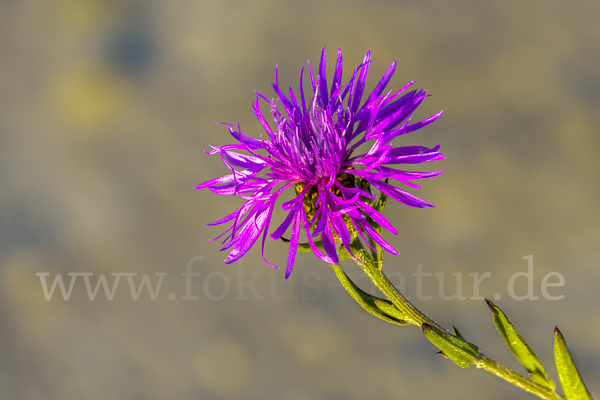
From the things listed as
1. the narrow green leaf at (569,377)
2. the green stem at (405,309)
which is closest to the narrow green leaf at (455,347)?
the green stem at (405,309)

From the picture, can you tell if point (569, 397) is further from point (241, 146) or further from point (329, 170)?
point (241, 146)

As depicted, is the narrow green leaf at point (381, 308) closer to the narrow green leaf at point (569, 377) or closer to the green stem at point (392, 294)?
the green stem at point (392, 294)

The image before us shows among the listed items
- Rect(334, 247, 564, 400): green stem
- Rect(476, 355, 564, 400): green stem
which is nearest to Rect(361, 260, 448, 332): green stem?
Rect(334, 247, 564, 400): green stem

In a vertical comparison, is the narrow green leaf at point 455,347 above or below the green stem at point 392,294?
below

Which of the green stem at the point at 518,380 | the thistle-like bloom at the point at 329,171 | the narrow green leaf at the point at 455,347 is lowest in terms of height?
the green stem at the point at 518,380

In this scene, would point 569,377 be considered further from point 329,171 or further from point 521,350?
point 329,171

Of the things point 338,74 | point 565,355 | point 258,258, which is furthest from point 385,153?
point 258,258
